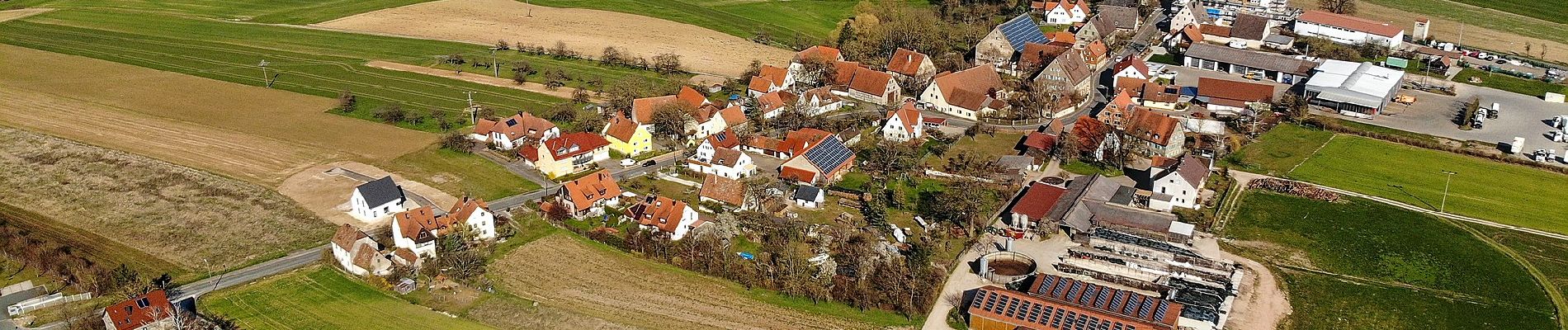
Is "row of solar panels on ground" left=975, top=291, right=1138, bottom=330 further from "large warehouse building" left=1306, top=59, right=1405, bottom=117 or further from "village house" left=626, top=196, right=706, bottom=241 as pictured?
"large warehouse building" left=1306, top=59, right=1405, bottom=117

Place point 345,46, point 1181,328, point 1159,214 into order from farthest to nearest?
point 345,46
point 1159,214
point 1181,328

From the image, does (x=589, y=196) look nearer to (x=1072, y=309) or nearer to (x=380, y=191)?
(x=380, y=191)

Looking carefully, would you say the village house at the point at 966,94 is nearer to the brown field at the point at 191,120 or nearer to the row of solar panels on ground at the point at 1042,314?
the row of solar panels on ground at the point at 1042,314

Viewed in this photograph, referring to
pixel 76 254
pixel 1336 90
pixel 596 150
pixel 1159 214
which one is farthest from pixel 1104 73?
pixel 76 254

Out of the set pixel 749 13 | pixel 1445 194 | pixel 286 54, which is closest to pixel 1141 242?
pixel 1445 194

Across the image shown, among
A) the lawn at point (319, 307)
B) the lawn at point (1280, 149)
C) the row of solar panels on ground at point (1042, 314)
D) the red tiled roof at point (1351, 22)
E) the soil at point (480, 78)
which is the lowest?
the lawn at point (1280, 149)

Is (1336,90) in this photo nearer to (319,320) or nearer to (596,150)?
(596,150)

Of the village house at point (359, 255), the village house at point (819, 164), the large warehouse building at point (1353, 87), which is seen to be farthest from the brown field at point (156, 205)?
the large warehouse building at point (1353, 87)
